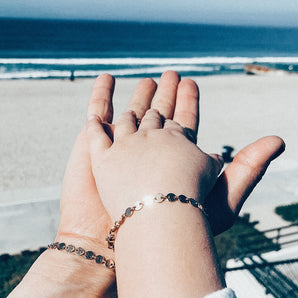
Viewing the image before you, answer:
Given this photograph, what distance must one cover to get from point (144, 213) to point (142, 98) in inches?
69.9

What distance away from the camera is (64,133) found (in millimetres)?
15602

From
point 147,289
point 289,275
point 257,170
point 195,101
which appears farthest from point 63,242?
point 289,275

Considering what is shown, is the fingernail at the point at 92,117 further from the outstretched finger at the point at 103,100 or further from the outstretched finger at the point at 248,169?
the outstretched finger at the point at 248,169

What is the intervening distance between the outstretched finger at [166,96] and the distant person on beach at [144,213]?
53mm

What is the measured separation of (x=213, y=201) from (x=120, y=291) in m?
0.86

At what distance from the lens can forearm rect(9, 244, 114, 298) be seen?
169cm

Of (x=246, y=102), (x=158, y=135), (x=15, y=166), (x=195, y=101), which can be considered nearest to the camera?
(x=158, y=135)

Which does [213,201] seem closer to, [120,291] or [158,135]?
[158,135]

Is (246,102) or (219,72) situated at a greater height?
(219,72)

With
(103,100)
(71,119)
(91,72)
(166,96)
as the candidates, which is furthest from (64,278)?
(91,72)

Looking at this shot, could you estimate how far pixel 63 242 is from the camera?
2.10m

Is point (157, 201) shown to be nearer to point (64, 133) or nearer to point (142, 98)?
point (142, 98)

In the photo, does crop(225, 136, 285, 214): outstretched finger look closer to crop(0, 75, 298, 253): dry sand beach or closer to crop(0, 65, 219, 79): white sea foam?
crop(0, 75, 298, 253): dry sand beach

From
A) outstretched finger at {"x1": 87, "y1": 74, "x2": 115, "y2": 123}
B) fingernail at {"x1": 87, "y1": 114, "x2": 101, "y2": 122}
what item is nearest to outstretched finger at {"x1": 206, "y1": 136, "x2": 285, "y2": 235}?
fingernail at {"x1": 87, "y1": 114, "x2": 101, "y2": 122}
